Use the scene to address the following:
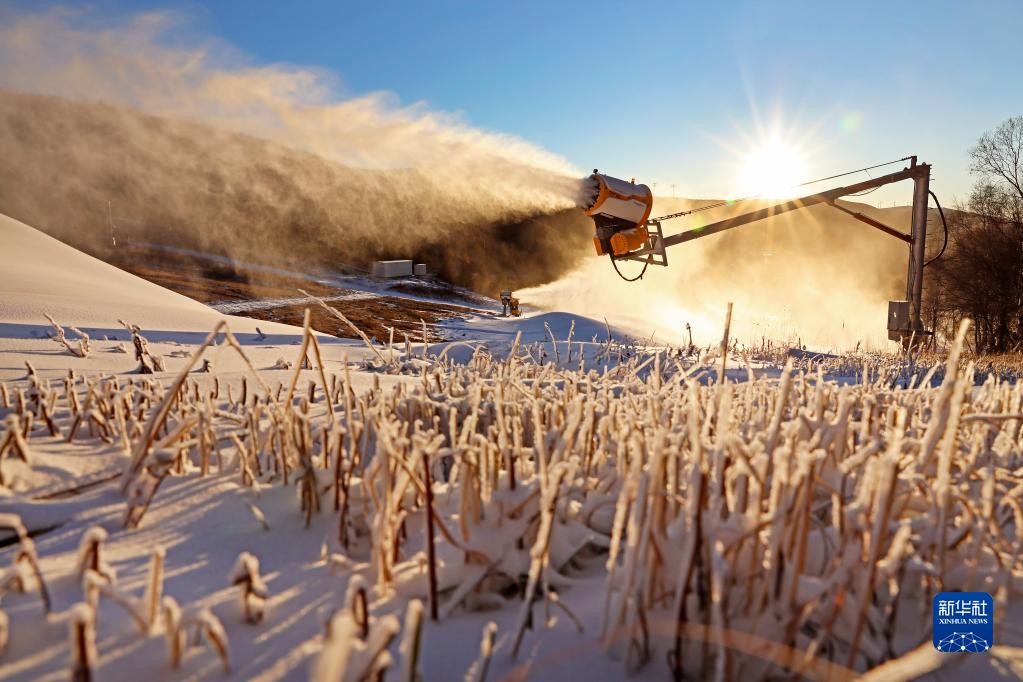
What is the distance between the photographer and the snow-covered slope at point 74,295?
4.80 metres

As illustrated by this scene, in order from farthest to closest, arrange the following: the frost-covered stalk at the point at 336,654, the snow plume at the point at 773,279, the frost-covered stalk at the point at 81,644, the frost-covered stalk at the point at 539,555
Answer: the snow plume at the point at 773,279 < the frost-covered stalk at the point at 539,555 < the frost-covered stalk at the point at 81,644 < the frost-covered stalk at the point at 336,654

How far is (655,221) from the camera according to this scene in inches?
348

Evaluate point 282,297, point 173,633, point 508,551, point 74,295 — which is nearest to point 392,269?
point 282,297

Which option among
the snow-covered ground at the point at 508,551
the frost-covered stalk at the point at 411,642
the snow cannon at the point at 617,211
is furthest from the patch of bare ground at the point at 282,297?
the frost-covered stalk at the point at 411,642

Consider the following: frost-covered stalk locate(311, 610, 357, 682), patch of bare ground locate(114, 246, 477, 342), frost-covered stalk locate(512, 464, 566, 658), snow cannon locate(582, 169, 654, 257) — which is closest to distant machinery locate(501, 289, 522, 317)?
patch of bare ground locate(114, 246, 477, 342)

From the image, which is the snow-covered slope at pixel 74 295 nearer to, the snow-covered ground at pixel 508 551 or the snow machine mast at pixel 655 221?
the snow-covered ground at pixel 508 551

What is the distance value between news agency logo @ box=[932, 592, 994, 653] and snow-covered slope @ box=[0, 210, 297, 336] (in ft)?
17.4

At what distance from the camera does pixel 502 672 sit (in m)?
0.97

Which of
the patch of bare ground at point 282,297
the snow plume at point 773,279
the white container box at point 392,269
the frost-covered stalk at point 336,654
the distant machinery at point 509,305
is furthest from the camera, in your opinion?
the white container box at point 392,269

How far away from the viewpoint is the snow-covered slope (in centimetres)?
480

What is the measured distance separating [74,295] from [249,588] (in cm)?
558

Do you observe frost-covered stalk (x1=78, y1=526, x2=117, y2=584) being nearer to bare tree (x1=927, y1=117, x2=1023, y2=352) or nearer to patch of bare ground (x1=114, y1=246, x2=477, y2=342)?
patch of bare ground (x1=114, y1=246, x2=477, y2=342)

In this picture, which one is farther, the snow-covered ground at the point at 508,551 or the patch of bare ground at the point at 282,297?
the patch of bare ground at the point at 282,297

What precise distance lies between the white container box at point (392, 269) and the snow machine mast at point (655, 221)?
69.0ft
